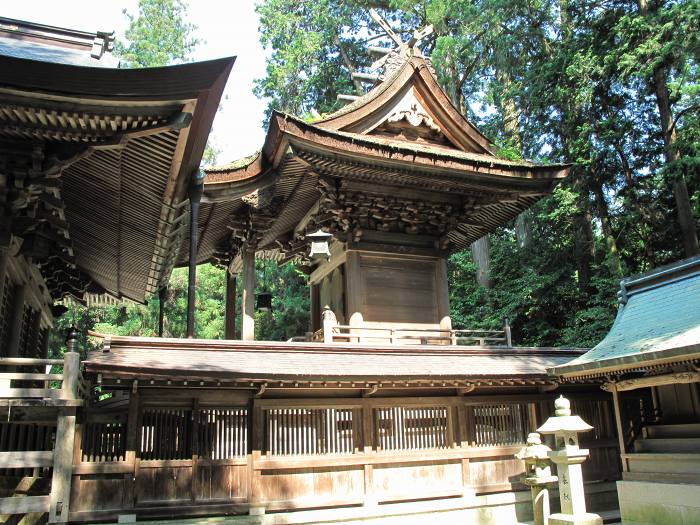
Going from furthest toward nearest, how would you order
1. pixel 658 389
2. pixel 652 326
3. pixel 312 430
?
1. pixel 658 389
2. pixel 652 326
3. pixel 312 430

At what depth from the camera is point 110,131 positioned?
6.69 metres

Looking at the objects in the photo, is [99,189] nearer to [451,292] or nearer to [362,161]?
[362,161]

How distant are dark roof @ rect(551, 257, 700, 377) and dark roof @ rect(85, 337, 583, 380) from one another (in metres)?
1.12

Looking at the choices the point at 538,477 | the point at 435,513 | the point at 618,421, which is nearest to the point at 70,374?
the point at 435,513

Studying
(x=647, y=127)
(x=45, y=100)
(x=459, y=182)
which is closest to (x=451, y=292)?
(x=647, y=127)

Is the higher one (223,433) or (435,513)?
(223,433)

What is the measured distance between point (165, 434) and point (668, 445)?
28.9ft

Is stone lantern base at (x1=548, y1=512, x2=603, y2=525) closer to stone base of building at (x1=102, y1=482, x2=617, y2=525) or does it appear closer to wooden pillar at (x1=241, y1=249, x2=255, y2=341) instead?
stone base of building at (x1=102, y1=482, x2=617, y2=525)

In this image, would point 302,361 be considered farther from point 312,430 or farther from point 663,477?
point 663,477

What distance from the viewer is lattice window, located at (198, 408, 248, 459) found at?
28.7 feet

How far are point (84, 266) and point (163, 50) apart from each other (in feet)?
91.2

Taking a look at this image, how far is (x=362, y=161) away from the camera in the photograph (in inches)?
460

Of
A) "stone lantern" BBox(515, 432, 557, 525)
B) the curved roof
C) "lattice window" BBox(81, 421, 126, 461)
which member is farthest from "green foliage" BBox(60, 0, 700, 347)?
"lattice window" BBox(81, 421, 126, 461)

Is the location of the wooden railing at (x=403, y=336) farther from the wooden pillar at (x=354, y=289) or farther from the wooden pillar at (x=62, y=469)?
the wooden pillar at (x=62, y=469)
